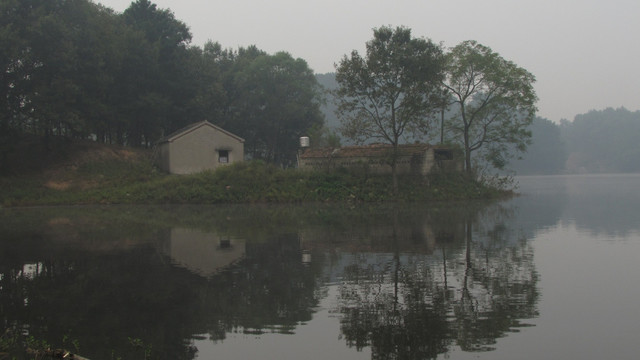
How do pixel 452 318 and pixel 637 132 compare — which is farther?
pixel 637 132

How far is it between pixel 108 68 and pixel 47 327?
39995 mm

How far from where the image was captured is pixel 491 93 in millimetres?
44219

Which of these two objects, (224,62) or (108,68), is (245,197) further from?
(224,62)

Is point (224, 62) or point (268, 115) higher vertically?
point (224, 62)

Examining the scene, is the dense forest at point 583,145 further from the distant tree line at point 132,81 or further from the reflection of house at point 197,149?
the reflection of house at point 197,149

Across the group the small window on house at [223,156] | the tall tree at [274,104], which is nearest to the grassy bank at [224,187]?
the small window on house at [223,156]

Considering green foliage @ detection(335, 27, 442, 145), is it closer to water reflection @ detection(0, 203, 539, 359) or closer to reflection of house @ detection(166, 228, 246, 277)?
water reflection @ detection(0, 203, 539, 359)

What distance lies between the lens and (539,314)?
354 inches

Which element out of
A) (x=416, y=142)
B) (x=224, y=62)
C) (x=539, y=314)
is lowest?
(x=539, y=314)

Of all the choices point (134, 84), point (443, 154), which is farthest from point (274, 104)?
point (443, 154)

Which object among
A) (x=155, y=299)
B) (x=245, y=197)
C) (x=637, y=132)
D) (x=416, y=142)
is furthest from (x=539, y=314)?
(x=637, y=132)

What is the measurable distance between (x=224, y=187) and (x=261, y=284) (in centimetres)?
2592

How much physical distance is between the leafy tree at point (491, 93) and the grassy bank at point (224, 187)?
702 cm

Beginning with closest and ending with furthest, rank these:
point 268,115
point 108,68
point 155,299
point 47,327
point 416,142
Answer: point 47,327, point 155,299, point 416,142, point 108,68, point 268,115
